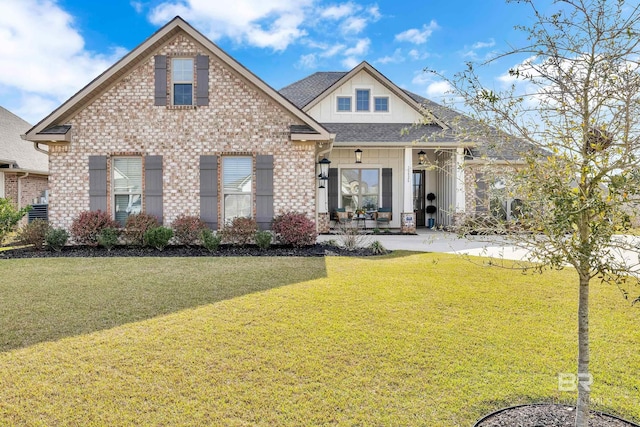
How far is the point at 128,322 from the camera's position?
4266 millimetres

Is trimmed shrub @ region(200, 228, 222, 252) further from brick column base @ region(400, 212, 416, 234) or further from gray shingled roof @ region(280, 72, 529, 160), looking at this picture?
brick column base @ region(400, 212, 416, 234)

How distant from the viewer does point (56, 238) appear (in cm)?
952

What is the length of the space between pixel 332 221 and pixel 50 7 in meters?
11.5

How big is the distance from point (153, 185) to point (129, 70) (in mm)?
3267

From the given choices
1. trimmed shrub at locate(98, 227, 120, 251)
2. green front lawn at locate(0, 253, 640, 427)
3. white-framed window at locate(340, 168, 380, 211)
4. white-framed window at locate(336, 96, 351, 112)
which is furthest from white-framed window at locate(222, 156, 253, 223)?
white-framed window at locate(336, 96, 351, 112)

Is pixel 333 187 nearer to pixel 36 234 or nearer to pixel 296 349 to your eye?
pixel 36 234

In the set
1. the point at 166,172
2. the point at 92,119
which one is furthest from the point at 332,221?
the point at 92,119

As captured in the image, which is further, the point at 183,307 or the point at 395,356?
the point at 183,307

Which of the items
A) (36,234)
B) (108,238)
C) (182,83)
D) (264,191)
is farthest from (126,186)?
(264,191)

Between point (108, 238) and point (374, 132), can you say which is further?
point (374, 132)

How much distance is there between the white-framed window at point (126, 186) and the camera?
406 inches

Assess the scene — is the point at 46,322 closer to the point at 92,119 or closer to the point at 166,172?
the point at 166,172

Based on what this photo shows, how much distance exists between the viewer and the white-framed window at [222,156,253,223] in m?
10.4

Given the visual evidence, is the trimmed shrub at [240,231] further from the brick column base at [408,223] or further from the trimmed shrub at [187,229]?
the brick column base at [408,223]
